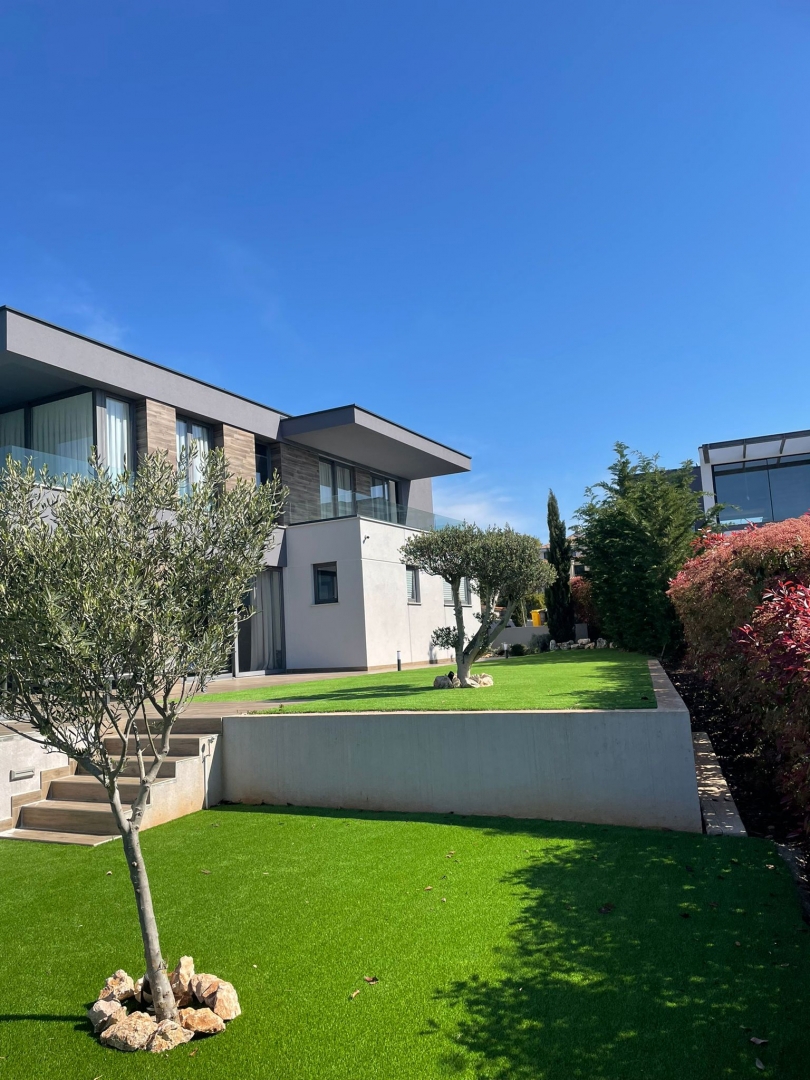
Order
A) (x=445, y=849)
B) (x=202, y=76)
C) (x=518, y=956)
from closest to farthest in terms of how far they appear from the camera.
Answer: (x=518, y=956) < (x=445, y=849) < (x=202, y=76)

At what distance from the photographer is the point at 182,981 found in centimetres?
408

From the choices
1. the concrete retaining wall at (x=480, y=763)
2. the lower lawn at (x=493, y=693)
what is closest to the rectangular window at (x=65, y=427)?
the lower lawn at (x=493, y=693)

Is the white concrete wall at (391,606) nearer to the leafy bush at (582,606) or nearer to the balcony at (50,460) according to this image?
the leafy bush at (582,606)

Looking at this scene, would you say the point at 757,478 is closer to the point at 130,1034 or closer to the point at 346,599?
the point at 346,599

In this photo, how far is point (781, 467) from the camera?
29391mm

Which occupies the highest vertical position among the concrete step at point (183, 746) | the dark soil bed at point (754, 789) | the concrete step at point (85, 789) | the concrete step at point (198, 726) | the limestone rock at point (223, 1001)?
the concrete step at point (198, 726)

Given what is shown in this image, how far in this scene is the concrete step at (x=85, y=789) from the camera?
8219mm

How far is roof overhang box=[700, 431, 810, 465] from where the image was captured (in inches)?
1097

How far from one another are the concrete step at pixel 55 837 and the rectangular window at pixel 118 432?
10315 millimetres

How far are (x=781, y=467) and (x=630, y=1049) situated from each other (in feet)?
99.8

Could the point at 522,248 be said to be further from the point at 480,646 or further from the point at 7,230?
the point at 7,230

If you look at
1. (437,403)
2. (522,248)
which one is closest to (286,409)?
(437,403)

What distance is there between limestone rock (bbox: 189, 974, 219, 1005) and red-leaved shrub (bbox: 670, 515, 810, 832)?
3491 millimetres

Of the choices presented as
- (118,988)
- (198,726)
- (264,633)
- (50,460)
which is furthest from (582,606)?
(118,988)
